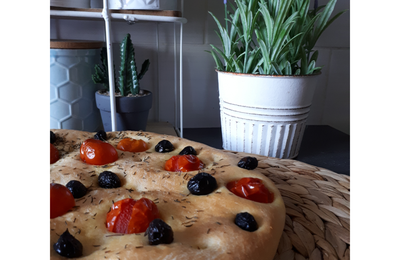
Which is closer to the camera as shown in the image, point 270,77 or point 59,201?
point 59,201

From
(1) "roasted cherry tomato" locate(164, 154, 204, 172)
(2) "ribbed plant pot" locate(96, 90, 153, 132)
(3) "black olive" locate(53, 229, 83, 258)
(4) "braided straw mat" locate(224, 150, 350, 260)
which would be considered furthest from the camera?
(2) "ribbed plant pot" locate(96, 90, 153, 132)

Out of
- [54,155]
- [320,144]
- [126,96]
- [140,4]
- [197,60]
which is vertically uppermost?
[140,4]

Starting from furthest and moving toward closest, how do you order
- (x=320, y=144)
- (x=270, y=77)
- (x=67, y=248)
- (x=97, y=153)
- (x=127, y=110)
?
(x=320, y=144)
(x=127, y=110)
(x=270, y=77)
(x=97, y=153)
(x=67, y=248)

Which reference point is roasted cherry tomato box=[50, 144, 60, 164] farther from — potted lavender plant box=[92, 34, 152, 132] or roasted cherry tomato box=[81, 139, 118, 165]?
potted lavender plant box=[92, 34, 152, 132]

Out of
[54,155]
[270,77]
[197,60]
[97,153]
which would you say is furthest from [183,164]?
[197,60]

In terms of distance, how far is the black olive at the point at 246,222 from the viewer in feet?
1.38

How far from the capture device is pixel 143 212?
0.42m

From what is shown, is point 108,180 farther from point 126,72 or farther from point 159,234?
point 126,72

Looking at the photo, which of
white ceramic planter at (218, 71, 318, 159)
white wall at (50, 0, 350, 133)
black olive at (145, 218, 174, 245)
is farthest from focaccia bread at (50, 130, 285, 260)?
white wall at (50, 0, 350, 133)

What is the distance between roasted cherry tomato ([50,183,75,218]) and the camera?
17.0 inches

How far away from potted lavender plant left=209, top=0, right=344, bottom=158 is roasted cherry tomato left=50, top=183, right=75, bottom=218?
64cm

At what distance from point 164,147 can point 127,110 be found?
508mm

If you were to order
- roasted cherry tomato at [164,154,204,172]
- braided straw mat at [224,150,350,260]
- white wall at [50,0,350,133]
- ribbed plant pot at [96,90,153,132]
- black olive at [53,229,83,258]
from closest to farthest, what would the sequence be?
black olive at [53,229,83,258]
braided straw mat at [224,150,350,260]
roasted cherry tomato at [164,154,204,172]
ribbed plant pot at [96,90,153,132]
white wall at [50,0,350,133]

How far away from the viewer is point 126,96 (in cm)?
116
